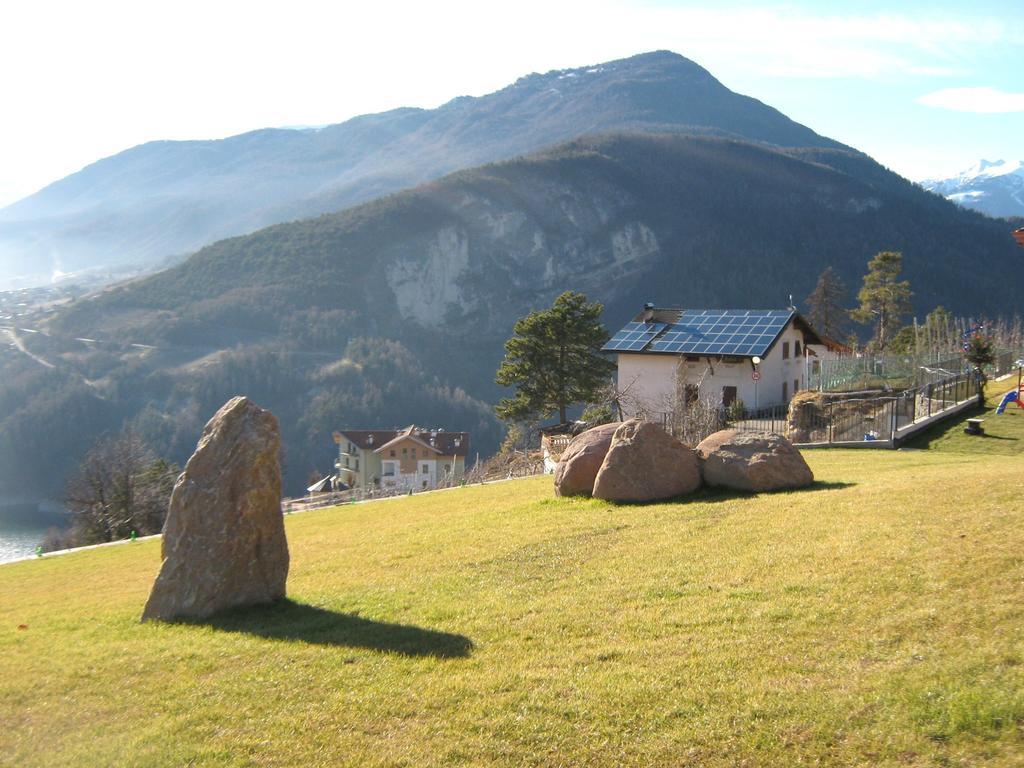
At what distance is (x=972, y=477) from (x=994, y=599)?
586 cm

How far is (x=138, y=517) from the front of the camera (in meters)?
38.3

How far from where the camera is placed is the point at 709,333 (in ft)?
130

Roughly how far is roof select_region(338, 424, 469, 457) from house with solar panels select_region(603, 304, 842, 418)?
1274 inches

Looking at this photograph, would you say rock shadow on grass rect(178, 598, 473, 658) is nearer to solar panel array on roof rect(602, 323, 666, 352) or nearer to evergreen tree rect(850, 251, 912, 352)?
solar panel array on roof rect(602, 323, 666, 352)

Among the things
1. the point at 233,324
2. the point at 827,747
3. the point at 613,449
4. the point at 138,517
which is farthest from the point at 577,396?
the point at 233,324

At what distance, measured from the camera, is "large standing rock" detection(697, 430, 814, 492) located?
13547 mm

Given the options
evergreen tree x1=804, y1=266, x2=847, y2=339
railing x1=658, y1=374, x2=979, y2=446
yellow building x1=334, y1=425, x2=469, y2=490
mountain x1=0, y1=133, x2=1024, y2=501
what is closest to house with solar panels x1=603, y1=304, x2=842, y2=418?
railing x1=658, y1=374, x2=979, y2=446

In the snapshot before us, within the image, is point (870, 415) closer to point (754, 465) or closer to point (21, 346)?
point (754, 465)

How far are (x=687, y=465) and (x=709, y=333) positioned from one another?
26344 millimetres

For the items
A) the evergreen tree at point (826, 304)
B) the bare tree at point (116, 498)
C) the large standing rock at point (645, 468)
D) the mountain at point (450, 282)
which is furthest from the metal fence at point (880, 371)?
the mountain at point (450, 282)

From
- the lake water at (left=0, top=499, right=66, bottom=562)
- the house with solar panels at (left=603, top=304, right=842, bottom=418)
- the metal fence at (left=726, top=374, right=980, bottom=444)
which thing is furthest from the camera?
the lake water at (left=0, top=499, right=66, bottom=562)

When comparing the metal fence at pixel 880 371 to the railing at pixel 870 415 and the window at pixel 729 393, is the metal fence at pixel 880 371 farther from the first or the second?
the window at pixel 729 393

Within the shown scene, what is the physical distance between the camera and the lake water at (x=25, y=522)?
6141 centimetres

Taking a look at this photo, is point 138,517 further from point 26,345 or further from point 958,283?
point 958,283
